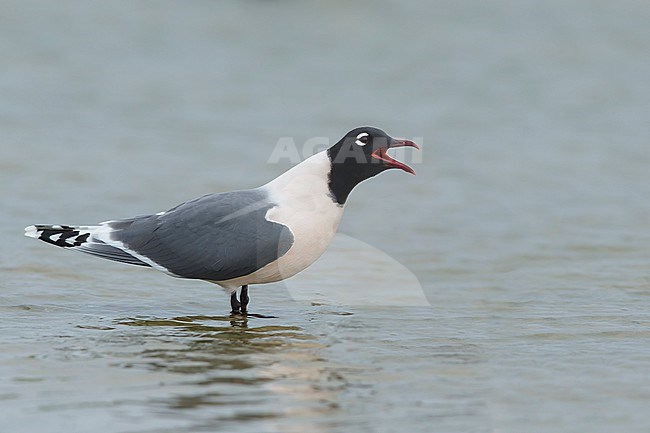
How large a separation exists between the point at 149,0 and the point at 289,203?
11.9 metres

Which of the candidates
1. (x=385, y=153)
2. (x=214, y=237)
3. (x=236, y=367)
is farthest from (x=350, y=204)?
(x=236, y=367)

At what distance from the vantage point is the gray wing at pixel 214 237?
6.70 meters

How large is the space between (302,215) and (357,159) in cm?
46

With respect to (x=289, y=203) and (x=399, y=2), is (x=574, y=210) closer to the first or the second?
(x=289, y=203)

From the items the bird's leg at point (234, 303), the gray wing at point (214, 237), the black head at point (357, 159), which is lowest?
the bird's leg at point (234, 303)

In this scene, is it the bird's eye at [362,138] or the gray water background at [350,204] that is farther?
the bird's eye at [362,138]

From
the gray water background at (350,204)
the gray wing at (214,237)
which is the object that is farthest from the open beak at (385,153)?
the gray water background at (350,204)

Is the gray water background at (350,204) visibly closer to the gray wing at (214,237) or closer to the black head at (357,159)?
the gray wing at (214,237)

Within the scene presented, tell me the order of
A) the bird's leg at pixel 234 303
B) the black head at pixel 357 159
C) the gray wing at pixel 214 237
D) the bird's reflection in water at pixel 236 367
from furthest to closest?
the bird's leg at pixel 234 303
the black head at pixel 357 159
the gray wing at pixel 214 237
the bird's reflection in water at pixel 236 367

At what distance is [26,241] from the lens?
29.3 ft

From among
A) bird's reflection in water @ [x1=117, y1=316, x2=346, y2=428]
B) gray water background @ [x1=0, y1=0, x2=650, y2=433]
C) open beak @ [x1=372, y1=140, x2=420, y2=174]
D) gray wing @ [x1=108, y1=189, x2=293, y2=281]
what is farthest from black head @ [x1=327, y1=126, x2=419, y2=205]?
bird's reflection in water @ [x1=117, y1=316, x2=346, y2=428]

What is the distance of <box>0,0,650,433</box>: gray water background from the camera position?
5133 millimetres

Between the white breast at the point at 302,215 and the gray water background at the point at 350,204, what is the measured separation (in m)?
0.30

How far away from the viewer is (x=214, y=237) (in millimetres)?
6879
